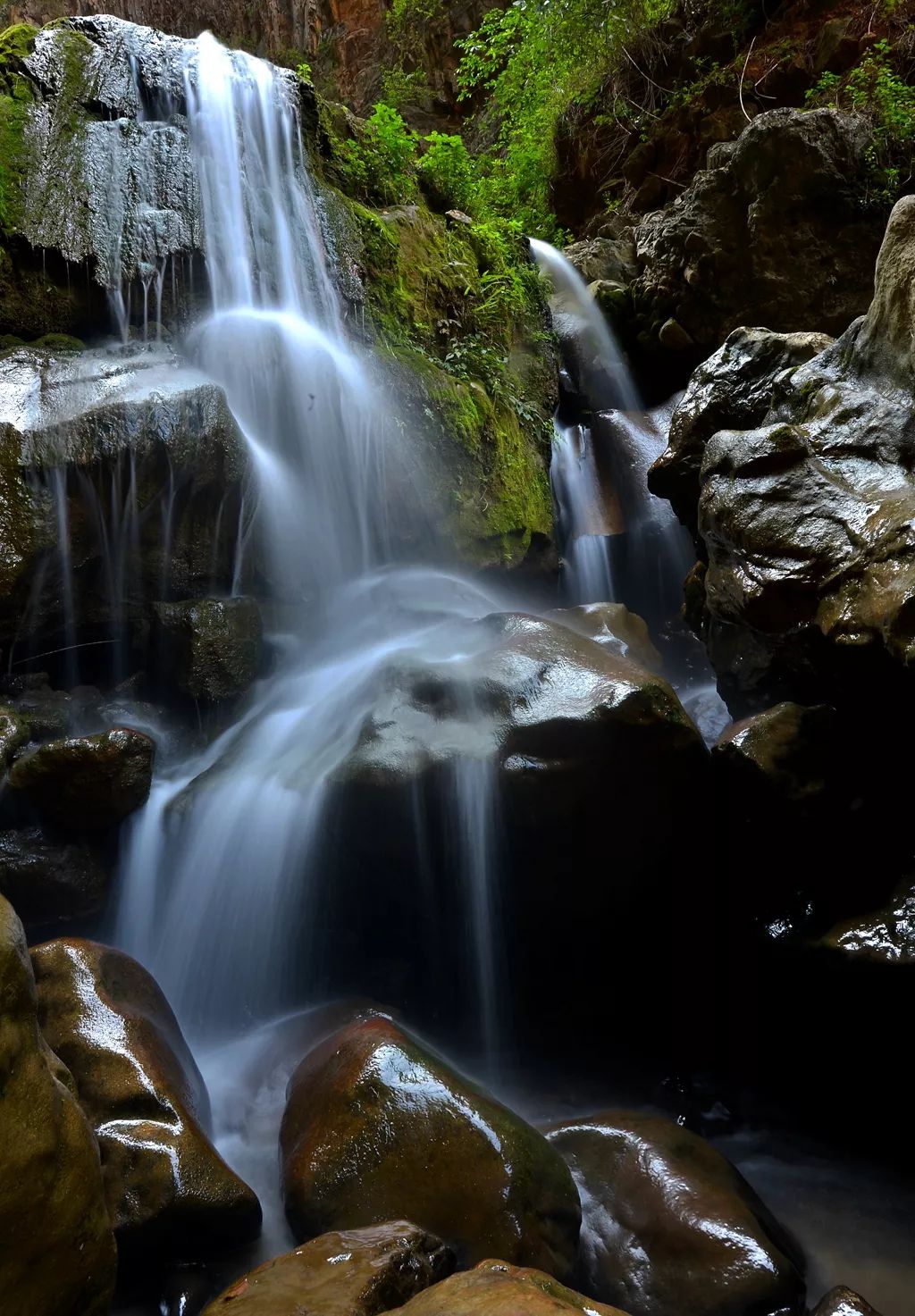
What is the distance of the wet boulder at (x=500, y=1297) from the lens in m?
1.82

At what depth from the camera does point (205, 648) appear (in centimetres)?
535

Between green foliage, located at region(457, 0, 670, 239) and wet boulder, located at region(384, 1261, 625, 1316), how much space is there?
12.8 metres

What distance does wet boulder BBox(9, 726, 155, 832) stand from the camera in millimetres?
4336

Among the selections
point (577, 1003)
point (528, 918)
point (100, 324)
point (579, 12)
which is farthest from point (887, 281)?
point (579, 12)

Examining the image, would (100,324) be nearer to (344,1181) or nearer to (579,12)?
(344,1181)

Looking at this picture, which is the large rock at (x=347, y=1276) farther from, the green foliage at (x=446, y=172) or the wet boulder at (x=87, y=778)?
the green foliage at (x=446, y=172)

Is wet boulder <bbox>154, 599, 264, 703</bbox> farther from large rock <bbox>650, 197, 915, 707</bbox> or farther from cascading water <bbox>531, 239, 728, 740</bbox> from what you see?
cascading water <bbox>531, 239, 728, 740</bbox>

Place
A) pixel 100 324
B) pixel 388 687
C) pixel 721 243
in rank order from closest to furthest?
pixel 388 687
pixel 100 324
pixel 721 243

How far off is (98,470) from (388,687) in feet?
7.44

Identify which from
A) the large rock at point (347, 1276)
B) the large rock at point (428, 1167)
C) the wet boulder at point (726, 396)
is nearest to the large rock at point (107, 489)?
the wet boulder at point (726, 396)

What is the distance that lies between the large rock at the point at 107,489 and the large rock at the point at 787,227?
6505 millimetres

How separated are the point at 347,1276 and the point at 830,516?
3493 millimetres

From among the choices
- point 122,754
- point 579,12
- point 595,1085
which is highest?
point 579,12

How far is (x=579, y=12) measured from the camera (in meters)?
12.3
